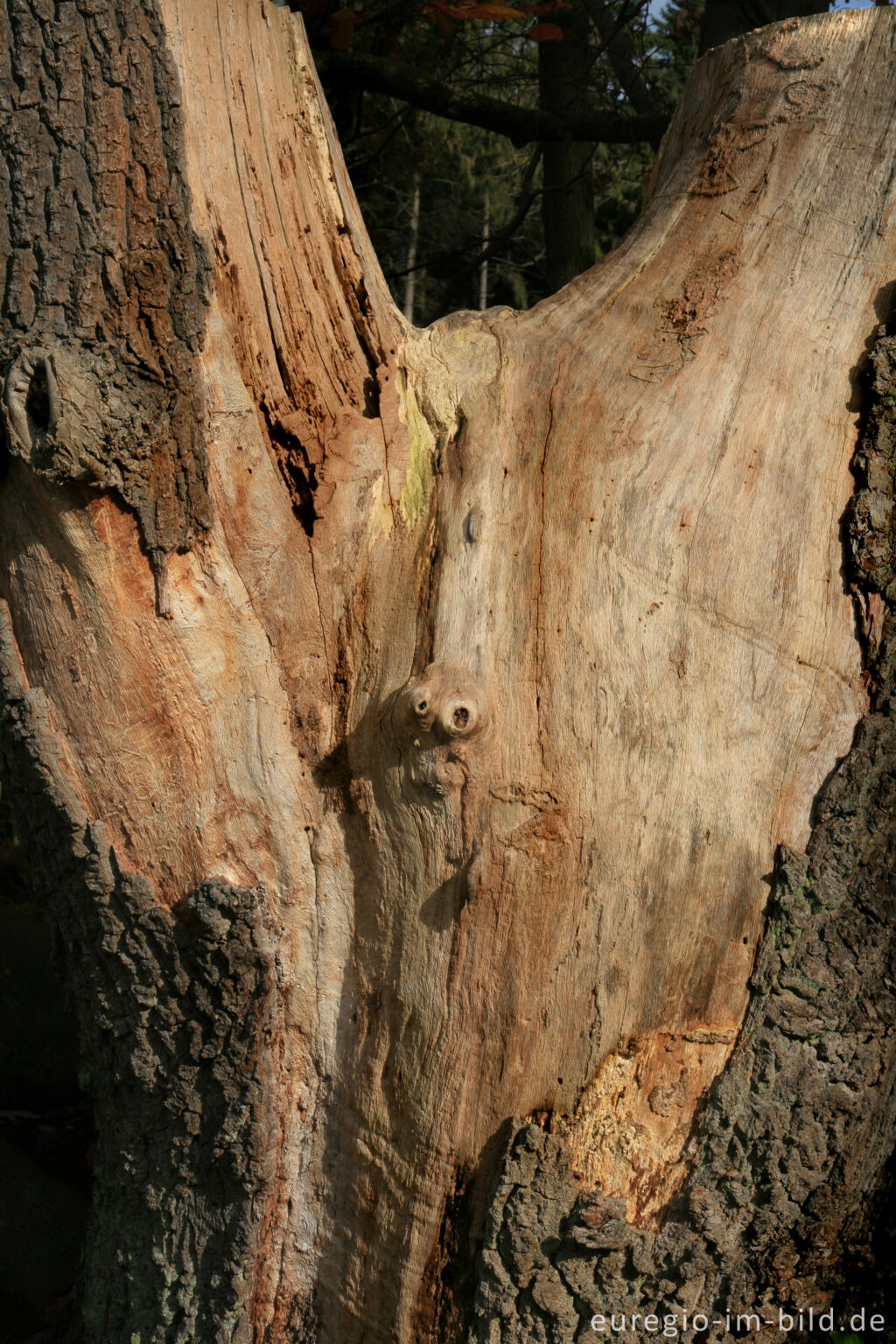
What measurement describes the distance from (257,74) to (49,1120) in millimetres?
3278

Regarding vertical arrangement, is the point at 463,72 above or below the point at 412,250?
below

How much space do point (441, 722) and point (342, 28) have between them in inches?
144

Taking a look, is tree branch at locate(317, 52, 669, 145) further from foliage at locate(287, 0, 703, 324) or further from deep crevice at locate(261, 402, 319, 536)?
deep crevice at locate(261, 402, 319, 536)

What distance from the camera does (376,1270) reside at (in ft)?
6.24

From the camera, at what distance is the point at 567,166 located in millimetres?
5121

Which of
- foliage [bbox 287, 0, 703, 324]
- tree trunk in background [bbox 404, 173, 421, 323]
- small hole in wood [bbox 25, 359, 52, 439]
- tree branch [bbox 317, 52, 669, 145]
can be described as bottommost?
small hole in wood [bbox 25, 359, 52, 439]

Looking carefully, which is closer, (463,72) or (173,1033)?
(173,1033)

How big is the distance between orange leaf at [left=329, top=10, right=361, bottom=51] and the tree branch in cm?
23

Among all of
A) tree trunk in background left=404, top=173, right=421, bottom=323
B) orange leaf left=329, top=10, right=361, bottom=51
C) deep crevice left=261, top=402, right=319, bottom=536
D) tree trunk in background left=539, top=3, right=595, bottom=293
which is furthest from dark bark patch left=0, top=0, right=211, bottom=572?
tree trunk in background left=404, top=173, right=421, bottom=323

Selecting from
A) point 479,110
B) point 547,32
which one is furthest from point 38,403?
point 479,110

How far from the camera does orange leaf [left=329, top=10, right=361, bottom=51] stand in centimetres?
407

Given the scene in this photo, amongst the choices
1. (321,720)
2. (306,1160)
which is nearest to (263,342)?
(321,720)

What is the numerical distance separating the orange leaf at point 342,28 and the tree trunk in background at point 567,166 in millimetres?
999

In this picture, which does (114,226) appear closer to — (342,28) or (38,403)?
(38,403)
